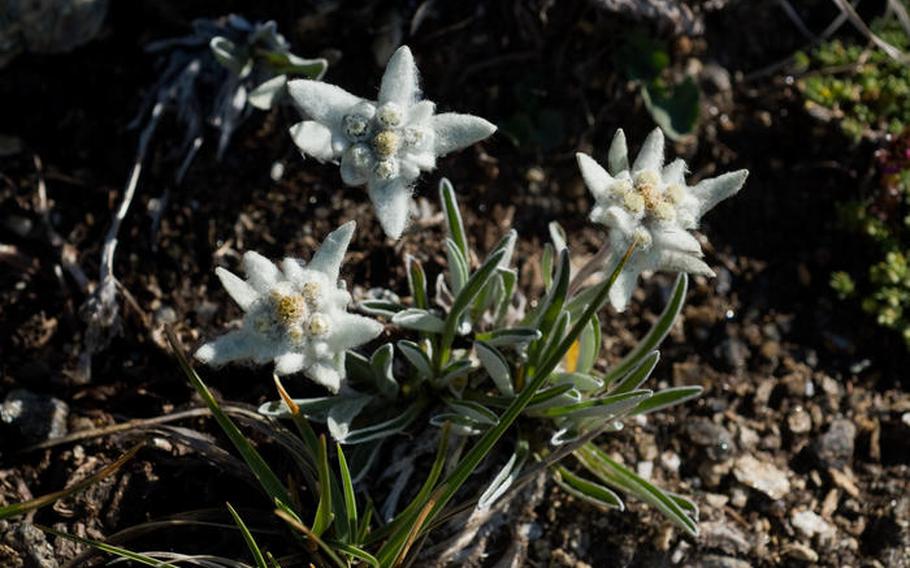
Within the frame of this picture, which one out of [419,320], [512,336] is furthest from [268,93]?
[512,336]

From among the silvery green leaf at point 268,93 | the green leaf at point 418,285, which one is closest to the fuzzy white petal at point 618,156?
the green leaf at point 418,285

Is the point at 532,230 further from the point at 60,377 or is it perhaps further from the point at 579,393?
the point at 60,377

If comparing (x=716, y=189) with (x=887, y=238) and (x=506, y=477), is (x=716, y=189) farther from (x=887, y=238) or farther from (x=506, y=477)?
(x=887, y=238)

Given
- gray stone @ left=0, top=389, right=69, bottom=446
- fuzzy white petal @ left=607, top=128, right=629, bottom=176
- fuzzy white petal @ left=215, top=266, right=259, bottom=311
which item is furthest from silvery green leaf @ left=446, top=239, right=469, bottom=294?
gray stone @ left=0, top=389, right=69, bottom=446

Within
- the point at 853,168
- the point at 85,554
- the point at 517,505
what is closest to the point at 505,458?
the point at 517,505

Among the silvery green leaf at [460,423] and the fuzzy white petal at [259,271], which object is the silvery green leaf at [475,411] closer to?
the silvery green leaf at [460,423]
